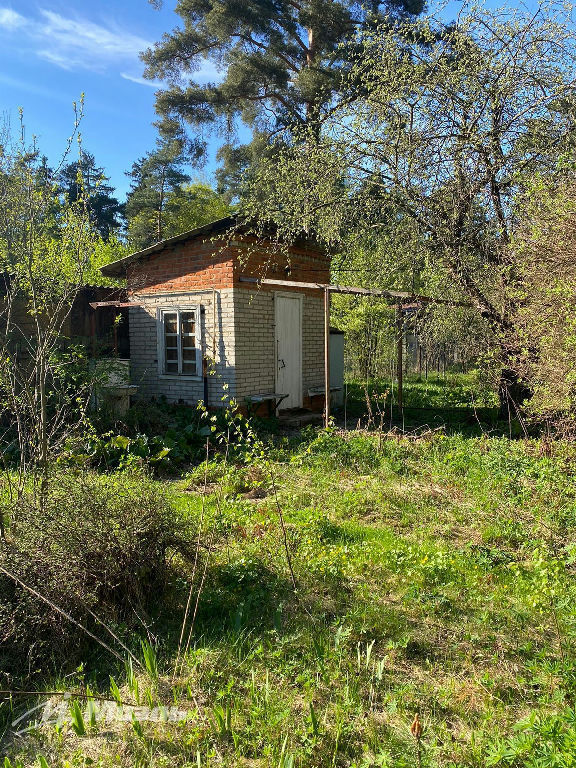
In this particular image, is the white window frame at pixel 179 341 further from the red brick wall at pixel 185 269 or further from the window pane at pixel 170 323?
the red brick wall at pixel 185 269

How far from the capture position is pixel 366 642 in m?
3.04

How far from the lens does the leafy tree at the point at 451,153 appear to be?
23.8 ft

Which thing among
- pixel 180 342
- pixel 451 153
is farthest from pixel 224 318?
pixel 451 153

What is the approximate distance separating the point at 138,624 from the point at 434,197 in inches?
278

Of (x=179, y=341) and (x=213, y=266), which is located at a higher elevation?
(x=213, y=266)

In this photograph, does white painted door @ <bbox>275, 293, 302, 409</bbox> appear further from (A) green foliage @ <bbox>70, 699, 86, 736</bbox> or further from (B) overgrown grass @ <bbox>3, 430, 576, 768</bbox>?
(A) green foliage @ <bbox>70, 699, 86, 736</bbox>

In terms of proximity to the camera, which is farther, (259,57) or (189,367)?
(259,57)

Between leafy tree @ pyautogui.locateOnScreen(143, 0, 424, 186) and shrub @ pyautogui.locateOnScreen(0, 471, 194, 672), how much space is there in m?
13.7

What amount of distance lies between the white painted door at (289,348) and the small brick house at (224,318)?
0.07 feet

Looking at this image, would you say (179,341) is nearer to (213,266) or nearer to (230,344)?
(230,344)

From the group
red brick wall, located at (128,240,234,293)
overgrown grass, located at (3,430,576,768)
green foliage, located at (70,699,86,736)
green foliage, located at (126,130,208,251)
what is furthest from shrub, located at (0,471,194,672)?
green foliage, located at (126,130,208,251)

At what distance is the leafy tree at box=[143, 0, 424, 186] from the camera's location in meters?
15.2

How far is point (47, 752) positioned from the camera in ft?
7.74

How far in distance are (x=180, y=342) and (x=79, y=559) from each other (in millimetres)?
7490
